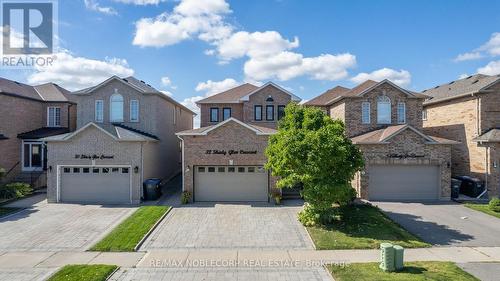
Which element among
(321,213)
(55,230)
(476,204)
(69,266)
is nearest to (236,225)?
(321,213)

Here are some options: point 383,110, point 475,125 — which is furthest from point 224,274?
point 475,125

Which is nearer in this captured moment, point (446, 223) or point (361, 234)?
point (361, 234)

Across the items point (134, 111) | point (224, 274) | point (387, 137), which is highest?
point (134, 111)

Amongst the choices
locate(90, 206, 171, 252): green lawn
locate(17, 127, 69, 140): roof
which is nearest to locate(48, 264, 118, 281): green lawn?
locate(90, 206, 171, 252): green lawn

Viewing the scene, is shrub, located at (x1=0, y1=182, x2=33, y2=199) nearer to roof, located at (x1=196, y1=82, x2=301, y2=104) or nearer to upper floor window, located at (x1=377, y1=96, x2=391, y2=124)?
roof, located at (x1=196, y1=82, x2=301, y2=104)

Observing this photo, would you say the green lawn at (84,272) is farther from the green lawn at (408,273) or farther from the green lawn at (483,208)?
the green lawn at (483,208)

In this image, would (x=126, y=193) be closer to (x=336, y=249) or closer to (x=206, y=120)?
(x=206, y=120)

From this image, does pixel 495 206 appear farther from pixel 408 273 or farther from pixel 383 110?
pixel 408 273
